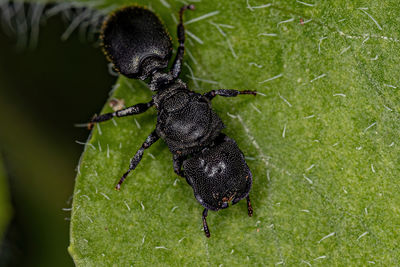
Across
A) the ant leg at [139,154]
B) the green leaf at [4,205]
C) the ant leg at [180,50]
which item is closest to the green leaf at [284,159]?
the ant leg at [139,154]

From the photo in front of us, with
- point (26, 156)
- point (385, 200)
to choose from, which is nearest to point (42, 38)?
point (26, 156)

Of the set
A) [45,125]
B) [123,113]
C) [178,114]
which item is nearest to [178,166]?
[178,114]

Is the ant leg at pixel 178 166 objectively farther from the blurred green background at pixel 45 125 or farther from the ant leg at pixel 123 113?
the blurred green background at pixel 45 125

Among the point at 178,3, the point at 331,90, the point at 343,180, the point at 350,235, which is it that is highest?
the point at 178,3

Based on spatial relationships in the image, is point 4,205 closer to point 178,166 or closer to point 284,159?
point 178,166

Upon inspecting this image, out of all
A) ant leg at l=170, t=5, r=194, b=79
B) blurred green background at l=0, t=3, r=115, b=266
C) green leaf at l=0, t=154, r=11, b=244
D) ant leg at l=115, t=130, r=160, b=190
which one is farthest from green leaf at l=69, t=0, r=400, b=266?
green leaf at l=0, t=154, r=11, b=244

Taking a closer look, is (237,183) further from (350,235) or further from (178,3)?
(178,3)
